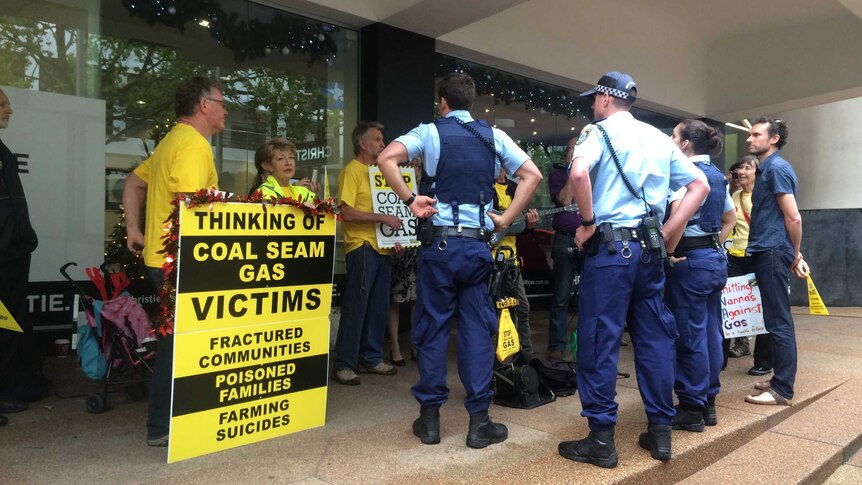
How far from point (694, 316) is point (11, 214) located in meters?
4.43

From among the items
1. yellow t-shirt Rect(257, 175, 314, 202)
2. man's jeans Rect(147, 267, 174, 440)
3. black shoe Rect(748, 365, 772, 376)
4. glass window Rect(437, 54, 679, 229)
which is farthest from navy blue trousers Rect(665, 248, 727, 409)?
glass window Rect(437, 54, 679, 229)

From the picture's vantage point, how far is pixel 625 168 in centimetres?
336

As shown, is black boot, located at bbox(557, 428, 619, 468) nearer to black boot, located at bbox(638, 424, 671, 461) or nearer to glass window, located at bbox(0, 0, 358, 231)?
black boot, located at bbox(638, 424, 671, 461)

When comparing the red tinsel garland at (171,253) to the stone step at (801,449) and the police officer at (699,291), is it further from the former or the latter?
the stone step at (801,449)

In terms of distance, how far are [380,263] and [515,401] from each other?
5.16 feet

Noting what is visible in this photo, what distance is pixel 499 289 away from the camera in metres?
3.68

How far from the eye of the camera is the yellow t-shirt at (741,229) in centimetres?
614

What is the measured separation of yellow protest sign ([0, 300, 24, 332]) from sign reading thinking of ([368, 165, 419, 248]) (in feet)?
8.13

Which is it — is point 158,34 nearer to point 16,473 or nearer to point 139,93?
point 139,93

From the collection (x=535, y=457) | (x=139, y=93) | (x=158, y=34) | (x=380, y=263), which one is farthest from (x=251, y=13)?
(x=535, y=457)

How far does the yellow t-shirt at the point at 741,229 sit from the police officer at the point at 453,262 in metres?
3.64

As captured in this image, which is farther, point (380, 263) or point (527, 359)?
point (380, 263)

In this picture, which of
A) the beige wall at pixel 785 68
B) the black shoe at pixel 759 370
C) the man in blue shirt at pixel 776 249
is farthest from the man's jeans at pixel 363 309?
the beige wall at pixel 785 68

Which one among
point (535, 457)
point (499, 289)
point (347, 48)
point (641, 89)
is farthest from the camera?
point (641, 89)
